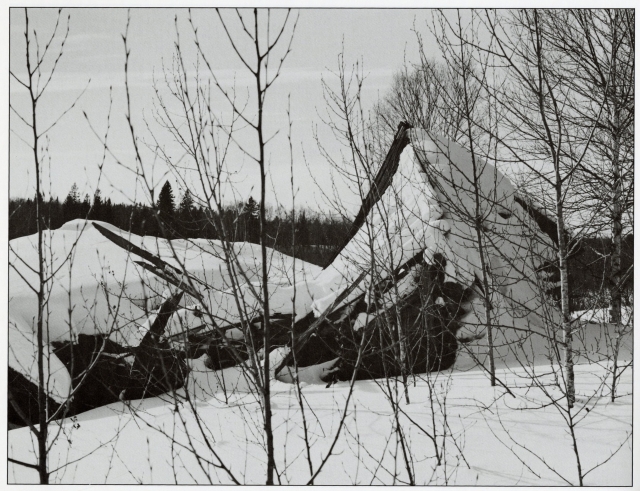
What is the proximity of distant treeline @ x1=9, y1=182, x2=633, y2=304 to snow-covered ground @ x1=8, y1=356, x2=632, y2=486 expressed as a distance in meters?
0.87

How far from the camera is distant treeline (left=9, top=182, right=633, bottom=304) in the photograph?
2.70 meters

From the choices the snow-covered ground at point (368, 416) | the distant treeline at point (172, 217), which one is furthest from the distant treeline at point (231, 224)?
the snow-covered ground at point (368, 416)

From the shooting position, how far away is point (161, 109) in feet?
10.6

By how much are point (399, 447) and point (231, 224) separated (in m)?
1.80

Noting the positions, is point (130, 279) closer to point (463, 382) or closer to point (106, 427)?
point (106, 427)

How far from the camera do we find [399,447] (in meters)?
3.15

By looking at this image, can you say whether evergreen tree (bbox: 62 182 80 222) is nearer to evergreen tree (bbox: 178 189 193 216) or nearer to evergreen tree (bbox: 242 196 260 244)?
evergreen tree (bbox: 178 189 193 216)

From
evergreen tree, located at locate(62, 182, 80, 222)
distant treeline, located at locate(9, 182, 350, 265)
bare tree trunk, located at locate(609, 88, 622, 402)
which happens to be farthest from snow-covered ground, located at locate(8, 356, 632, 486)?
evergreen tree, located at locate(62, 182, 80, 222)

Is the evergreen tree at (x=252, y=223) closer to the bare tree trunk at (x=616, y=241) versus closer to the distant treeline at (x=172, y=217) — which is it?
the distant treeline at (x=172, y=217)

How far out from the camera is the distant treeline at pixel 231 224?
2.70 metres

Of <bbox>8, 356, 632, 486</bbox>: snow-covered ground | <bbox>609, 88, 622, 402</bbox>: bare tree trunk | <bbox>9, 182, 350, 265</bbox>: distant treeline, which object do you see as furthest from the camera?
<bbox>609, 88, 622, 402</bbox>: bare tree trunk

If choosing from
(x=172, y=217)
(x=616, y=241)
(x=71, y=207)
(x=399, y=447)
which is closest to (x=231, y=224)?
(x=172, y=217)

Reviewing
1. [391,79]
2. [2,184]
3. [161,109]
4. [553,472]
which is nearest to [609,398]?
[553,472]

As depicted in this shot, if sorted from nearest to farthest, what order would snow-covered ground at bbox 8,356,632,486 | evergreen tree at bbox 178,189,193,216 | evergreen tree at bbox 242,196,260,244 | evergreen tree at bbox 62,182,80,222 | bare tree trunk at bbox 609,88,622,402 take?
snow-covered ground at bbox 8,356,632,486 < evergreen tree at bbox 178,189,193,216 < evergreen tree at bbox 62,182,80,222 < bare tree trunk at bbox 609,88,622,402 < evergreen tree at bbox 242,196,260,244
